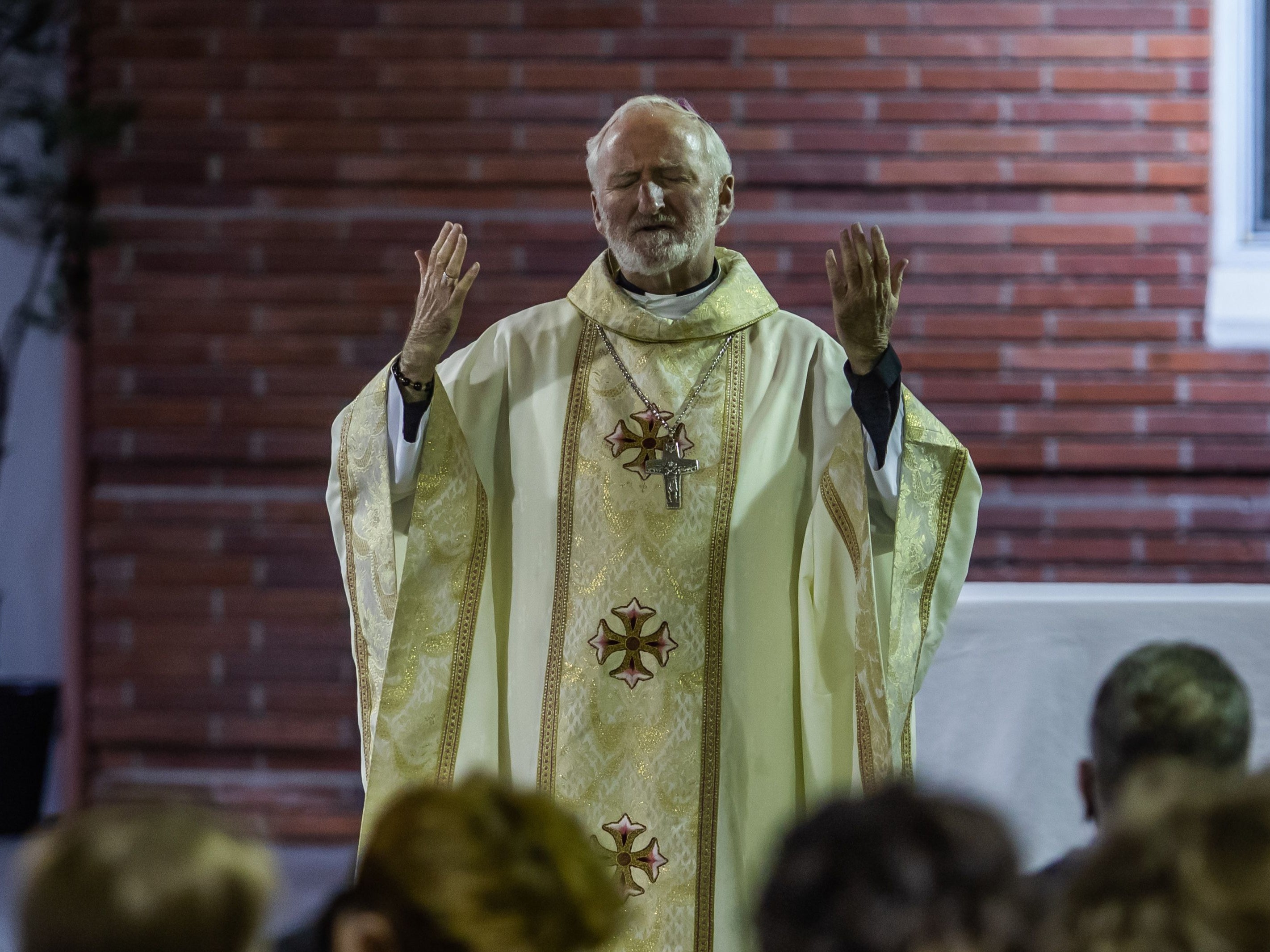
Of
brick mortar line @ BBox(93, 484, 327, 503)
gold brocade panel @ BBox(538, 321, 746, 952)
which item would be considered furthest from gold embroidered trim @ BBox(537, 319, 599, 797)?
brick mortar line @ BBox(93, 484, 327, 503)

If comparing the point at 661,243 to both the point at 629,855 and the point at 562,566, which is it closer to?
the point at 562,566

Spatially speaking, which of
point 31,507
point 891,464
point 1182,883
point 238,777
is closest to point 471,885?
point 1182,883

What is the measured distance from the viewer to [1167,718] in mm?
1695

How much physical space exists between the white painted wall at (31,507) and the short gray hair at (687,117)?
3.20 meters

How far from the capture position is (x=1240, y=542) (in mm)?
5102

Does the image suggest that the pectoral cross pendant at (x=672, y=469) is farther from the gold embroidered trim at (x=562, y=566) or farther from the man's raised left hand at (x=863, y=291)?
the man's raised left hand at (x=863, y=291)

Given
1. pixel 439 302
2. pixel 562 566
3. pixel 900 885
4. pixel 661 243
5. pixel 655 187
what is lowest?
pixel 900 885

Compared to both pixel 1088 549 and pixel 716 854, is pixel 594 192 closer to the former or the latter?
pixel 716 854

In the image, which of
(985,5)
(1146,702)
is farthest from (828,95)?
(1146,702)

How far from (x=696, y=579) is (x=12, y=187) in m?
3.51

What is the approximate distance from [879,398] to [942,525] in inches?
12.1

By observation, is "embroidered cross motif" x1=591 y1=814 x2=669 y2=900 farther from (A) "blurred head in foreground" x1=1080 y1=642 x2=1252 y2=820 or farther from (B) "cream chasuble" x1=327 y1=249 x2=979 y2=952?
(A) "blurred head in foreground" x1=1080 y1=642 x2=1252 y2=820

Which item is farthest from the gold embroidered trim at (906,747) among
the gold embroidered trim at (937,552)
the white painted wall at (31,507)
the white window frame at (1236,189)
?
the white painted wall at (31,507)

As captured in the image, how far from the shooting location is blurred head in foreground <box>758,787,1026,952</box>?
1.11 meters
